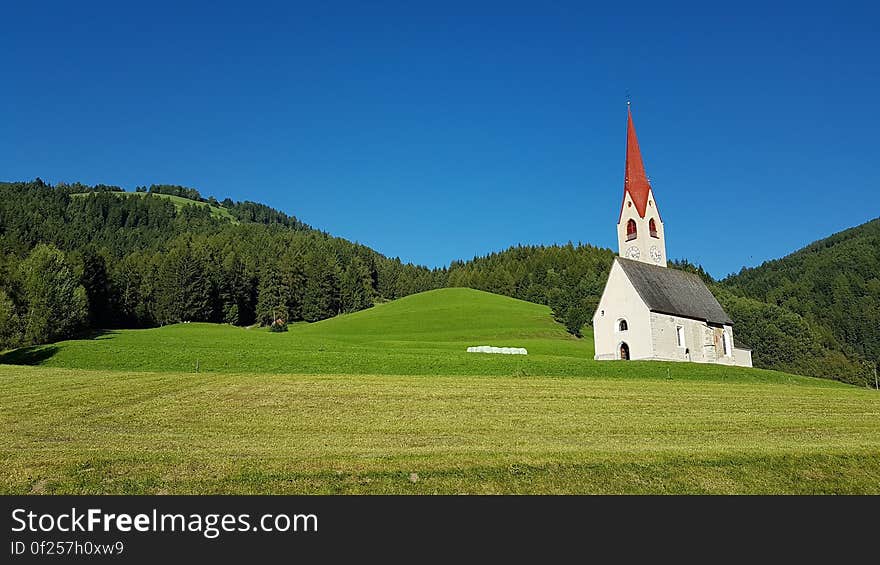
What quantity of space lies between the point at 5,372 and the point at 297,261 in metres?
81.2

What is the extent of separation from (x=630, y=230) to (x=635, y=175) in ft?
18.2

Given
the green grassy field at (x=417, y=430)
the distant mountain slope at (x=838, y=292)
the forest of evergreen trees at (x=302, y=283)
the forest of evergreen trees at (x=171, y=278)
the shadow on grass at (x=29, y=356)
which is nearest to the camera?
the green grassy field at (x=417, y=430)

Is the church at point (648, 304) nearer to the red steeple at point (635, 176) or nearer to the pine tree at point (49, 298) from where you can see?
the red steeple at point (635, 176)

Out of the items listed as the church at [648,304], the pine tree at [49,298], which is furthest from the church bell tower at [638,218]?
the pine tree at [49,298]

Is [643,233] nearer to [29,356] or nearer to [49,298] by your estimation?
[29,356]

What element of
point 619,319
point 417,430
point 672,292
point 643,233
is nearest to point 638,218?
point 643,233

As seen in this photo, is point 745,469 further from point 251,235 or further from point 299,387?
point 251,235

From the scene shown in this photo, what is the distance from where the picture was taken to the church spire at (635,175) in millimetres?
59812

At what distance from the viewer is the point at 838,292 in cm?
13362

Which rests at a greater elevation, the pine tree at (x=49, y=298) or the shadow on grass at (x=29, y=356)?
the pine tree at (x=49, y=298)

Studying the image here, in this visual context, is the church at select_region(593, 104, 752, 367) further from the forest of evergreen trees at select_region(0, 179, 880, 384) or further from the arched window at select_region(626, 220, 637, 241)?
the forest of evergreen trees at select_region(0, 179, 880, 384)
